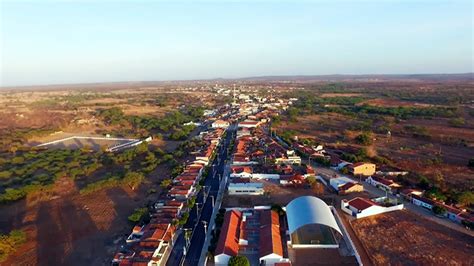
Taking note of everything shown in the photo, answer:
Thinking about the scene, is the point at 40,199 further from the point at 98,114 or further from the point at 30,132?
the point at 98,114

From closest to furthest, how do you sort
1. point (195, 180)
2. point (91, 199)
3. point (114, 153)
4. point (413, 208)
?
point (413, 208)
point (91, 199)
point (195, 180)
point (114, 153)

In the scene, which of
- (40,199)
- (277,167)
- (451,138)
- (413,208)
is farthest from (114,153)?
(451,138)

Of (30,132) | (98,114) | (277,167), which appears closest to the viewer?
(277,167)

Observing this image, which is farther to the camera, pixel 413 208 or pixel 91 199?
pixel 91 199

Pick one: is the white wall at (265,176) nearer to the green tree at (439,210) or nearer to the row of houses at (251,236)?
the row of houses at (251,236)

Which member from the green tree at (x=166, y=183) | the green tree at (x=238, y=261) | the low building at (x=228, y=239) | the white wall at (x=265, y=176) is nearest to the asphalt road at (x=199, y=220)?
the low building at (x=228, y=239)

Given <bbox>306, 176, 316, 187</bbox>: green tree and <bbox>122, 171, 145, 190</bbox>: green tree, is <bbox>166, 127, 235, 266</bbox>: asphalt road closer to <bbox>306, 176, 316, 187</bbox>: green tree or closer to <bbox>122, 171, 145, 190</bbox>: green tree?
<bbox>122, 171, 145, 190</bbox>: green tree

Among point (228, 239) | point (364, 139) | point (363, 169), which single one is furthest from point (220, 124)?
point (228, 239)

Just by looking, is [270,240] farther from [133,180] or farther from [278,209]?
[133,180]

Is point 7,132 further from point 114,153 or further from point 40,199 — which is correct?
point 40,199
